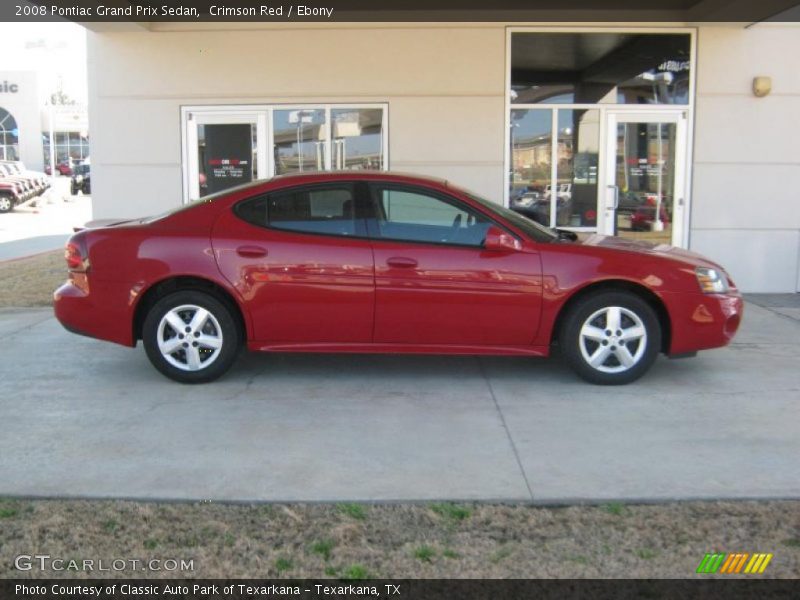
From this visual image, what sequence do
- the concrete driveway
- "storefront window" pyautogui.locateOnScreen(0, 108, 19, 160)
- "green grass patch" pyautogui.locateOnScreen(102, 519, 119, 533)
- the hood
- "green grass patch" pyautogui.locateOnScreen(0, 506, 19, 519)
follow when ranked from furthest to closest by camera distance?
"storefront window" pyautogui.locateOnScreen(0, 108, 19, 160), the hood, the concrete driveway, "green grass patch" pyautogui.locateOnScreen(0, 506, 19, 519), "green grass patch" pyautogui.locateOnScreen(102, 519, 119, 533)

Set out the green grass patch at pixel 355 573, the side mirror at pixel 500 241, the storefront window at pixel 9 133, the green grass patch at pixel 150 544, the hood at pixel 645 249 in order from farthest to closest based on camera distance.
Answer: the storefront window at pixel 9 133 < the hood at pixel 645 249 < the side mirror at pixel 500 241 < the green grass patch at pixel 150 544 < the green grass patch at pixel 355 573

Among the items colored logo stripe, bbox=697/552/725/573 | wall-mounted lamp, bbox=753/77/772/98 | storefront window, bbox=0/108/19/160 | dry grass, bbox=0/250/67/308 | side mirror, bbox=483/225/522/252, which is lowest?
colored logo stripe, bbox=697/552/725/573

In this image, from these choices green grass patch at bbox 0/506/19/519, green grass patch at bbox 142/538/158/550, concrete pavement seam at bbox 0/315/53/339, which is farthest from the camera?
concrete pavement seam at bbox 0/315/53/339

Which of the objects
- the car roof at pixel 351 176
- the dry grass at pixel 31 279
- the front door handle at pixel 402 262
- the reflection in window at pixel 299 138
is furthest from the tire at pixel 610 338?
the dry grass at pixel 31 279

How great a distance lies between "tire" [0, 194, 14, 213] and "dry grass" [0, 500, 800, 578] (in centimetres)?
2851

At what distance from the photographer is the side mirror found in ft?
18.9

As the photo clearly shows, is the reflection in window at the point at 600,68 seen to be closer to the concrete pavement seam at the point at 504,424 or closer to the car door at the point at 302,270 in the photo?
the concrete pavement seam at the point at 504,424

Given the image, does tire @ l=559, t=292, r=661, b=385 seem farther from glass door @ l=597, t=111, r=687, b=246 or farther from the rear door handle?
glass door @ l=597, t=111, r=687, b=246

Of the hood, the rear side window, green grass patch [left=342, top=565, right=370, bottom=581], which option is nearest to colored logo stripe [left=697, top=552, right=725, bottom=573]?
green grass patch [left=342, top=565, right=370, bottom=581]

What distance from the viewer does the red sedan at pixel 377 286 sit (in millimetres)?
5789

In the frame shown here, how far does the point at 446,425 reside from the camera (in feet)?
16.9

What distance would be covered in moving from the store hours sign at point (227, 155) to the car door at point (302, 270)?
4.38m

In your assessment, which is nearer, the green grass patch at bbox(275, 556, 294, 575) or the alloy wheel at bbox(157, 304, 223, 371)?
the green grass patch at bbox(275, 556, 294, 575)

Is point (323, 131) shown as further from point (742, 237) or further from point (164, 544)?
point (164, 544)
